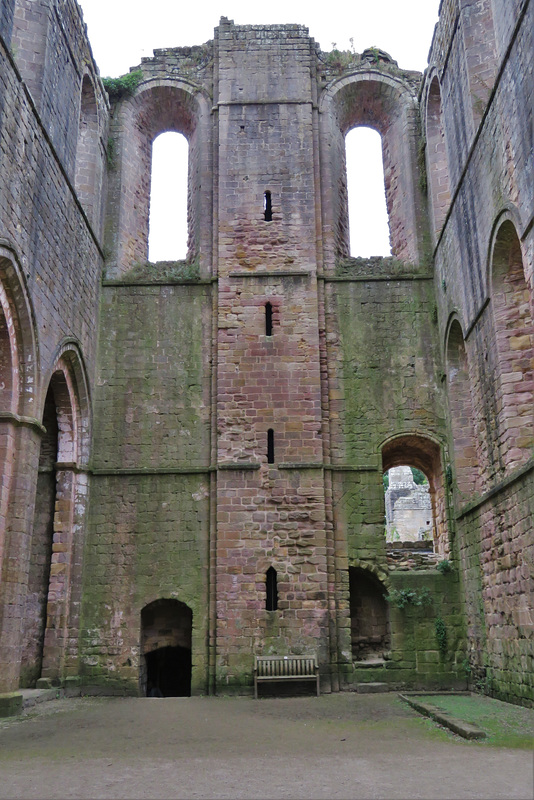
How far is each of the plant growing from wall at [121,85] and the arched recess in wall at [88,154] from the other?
1.15 metres

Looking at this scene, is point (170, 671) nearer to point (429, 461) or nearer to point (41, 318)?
point (429, 461)

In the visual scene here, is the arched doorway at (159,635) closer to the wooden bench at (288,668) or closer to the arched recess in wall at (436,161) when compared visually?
the wooden bench at (288,668)

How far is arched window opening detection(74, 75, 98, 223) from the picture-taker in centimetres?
1329

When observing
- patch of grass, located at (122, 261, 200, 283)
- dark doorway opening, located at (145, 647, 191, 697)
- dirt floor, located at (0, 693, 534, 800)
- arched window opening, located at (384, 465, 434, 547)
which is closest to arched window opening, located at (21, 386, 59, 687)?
dark doorway opening, located at (145, 647, 191, 697)

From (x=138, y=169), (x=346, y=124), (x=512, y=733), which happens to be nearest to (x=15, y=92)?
(x=138, y=169)

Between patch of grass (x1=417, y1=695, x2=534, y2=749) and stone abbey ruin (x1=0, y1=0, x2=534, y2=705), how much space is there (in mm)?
378

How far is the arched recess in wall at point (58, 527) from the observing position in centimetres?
1112

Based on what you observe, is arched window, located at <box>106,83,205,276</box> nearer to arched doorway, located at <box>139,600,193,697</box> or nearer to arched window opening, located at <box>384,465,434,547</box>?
arched doorway, located at <box>139,600,193,697</box>

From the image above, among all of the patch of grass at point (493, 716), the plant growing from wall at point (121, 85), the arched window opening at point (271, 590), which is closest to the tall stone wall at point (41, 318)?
the plant growing from wall at point (121, 85)

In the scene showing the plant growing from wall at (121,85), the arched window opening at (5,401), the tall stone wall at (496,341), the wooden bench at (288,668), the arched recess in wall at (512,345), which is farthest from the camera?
the plant growing from wall at (121,85)

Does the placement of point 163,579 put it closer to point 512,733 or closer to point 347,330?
point 347,330

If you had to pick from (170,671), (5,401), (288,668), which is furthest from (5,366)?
(170,671)

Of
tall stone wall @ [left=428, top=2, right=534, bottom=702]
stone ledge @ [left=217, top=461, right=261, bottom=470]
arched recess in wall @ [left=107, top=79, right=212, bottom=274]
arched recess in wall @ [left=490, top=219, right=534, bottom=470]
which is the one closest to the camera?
tall stone wall @ [left=428, top=2, right=534, bottom=702]

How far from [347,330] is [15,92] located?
6628 mm
